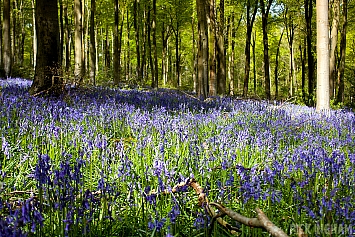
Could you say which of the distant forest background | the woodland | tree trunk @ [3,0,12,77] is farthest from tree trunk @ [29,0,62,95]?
tree trunk @ [3,0,12,77]

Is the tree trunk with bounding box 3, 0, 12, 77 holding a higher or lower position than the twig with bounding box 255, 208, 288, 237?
higher

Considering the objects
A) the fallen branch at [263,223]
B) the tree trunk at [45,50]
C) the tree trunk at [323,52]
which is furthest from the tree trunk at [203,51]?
the fallen branch at [263,223]

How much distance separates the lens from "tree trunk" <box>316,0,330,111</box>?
30.6ft

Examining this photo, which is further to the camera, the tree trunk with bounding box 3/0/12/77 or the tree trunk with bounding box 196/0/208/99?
the tree trunk with bounding box 3/0/12/77

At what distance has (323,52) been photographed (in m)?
9.44

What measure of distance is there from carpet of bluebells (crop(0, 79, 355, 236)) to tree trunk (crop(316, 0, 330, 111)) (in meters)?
3.57

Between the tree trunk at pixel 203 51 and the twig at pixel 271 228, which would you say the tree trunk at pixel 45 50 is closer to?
the tree trunk at pixel 203 51

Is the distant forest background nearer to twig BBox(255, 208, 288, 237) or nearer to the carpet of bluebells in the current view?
the carpet of bluebells

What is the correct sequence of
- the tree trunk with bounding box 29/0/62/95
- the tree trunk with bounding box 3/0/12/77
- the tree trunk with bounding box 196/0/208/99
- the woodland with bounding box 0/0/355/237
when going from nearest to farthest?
the woodland with bounding box 0/0/355/237 → the tree trunk with bounding box 29/0/62/95 → the tree trunk with bounding box 196/0/208/99 → the tree trunk with bounding box 3/0/12/77

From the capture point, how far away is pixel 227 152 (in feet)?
12.4

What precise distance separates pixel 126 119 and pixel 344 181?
12.1ft

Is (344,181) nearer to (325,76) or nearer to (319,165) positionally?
(319,165)

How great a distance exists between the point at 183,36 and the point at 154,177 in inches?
1644

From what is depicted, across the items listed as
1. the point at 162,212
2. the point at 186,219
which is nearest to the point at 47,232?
the point at 162,212
